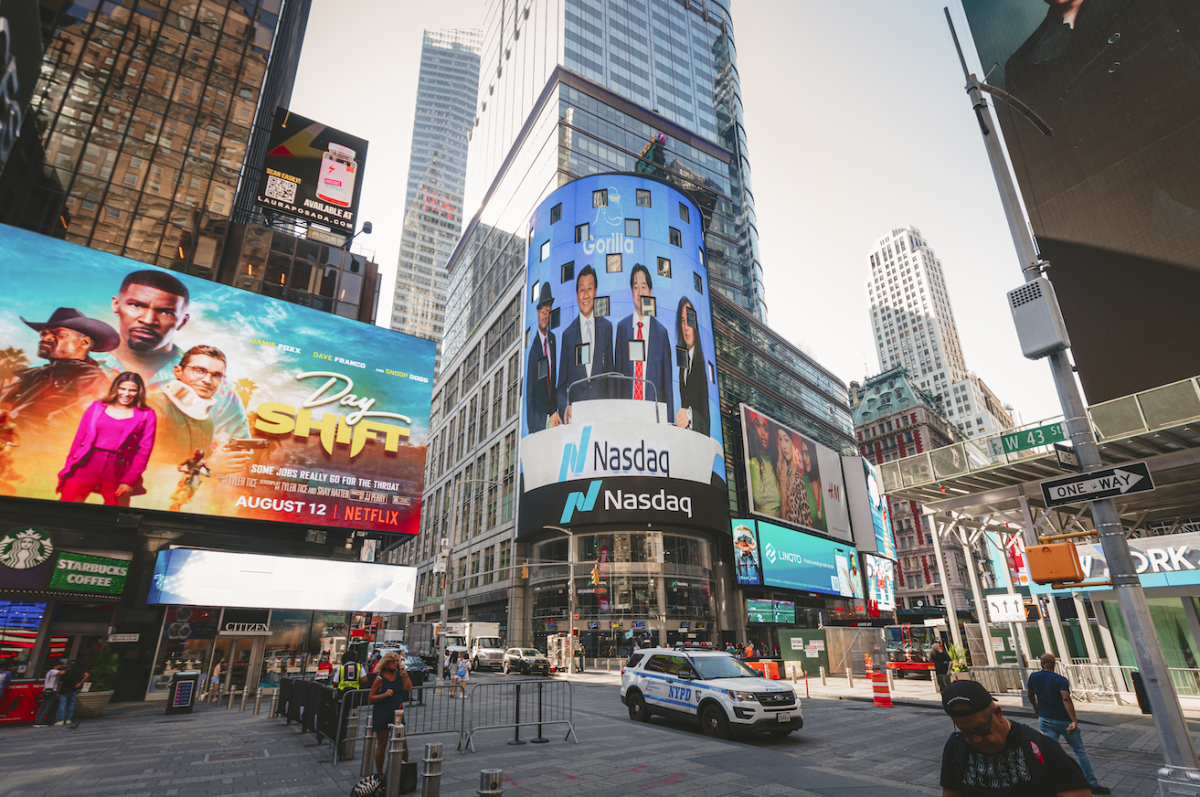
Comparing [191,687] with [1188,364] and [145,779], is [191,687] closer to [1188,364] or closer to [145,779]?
[145,779]

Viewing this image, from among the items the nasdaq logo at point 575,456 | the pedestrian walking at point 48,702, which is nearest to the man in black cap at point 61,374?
the pedestrian walking at point 48,702

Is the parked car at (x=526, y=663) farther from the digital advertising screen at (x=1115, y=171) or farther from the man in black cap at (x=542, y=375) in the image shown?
the digital advertising screen at (x=1115, y=171)

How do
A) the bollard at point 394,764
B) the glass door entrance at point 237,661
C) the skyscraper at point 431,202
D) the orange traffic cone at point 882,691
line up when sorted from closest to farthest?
the bollard at point 394,764 < the orange traffic cone at point 882,691 < the glass door entrance at point 237,661 < the skyscraper at point 431,202

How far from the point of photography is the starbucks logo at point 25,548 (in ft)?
69.8

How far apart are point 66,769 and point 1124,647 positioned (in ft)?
87.5

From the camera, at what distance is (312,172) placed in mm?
38375

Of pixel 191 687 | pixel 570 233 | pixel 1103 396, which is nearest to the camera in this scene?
pixel 191 687

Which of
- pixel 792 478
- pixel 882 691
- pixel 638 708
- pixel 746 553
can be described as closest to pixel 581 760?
pixel 638 708

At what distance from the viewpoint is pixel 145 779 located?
9.02m

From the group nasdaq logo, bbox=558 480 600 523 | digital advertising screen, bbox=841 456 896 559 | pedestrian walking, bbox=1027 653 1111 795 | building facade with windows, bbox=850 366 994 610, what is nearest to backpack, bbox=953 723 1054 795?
pedestrian walking, bbox=1027 653 1111 795

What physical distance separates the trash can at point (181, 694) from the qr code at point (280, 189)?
28.7 metres

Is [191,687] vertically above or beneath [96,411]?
beneath

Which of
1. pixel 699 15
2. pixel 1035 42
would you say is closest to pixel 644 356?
pixel 1035 42

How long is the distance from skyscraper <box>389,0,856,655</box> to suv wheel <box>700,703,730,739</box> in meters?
27.9
